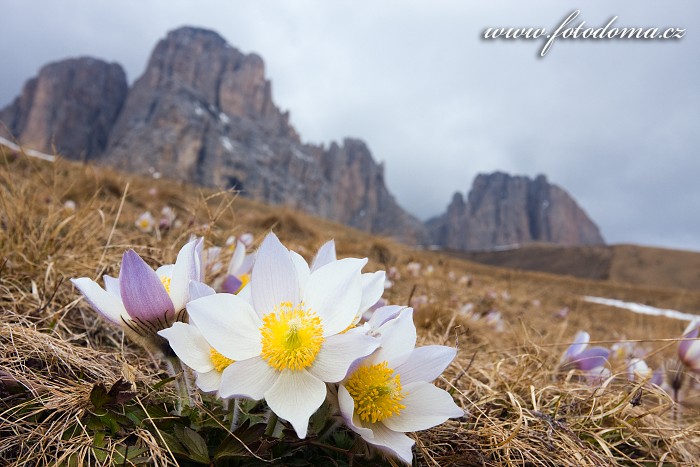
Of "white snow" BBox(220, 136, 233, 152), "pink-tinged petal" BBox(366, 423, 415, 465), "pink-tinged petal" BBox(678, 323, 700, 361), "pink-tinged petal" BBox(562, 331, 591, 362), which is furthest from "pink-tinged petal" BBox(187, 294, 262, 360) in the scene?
"white snow" BBox(220, 136, 233, 152)

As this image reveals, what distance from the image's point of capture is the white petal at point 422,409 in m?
0.62

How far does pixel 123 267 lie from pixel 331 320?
1.07 ft

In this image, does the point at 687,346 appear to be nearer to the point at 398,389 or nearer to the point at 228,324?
the point at 398,389

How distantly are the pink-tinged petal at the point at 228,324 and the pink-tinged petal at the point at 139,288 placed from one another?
10cm

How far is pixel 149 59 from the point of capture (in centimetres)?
8194

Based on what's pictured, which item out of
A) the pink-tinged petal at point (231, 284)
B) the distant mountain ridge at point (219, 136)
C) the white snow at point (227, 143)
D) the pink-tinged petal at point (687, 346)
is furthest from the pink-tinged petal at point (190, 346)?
the white snow at point (227, 143)

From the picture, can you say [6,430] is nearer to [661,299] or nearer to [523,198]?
[661,299]

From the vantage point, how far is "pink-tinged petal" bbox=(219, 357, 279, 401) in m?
0.54

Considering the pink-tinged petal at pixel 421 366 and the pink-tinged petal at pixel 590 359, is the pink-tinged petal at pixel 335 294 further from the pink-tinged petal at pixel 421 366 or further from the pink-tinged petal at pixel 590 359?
the pink-tinged petal at pixel 590 359

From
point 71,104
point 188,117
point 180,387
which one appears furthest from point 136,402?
point 71,104

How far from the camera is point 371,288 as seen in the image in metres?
0.75

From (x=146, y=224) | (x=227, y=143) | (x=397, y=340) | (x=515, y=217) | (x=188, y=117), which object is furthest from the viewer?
(x=515, y=217)

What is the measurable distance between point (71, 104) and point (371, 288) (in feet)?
305

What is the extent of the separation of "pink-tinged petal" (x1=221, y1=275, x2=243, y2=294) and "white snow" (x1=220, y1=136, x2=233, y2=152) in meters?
73.5
